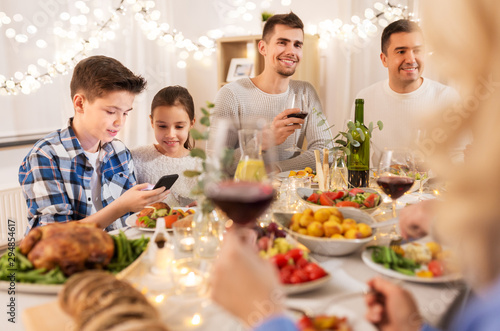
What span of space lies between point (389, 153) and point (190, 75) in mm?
3689

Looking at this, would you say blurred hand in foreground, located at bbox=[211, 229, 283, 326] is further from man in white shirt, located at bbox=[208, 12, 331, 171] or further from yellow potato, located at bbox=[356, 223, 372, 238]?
man in white shirt, located at bbox=[208, 12, 331, 171]

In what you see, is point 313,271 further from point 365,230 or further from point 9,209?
point 9,209

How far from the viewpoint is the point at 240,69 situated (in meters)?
3.98

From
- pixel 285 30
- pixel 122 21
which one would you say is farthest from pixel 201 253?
pixel 122 21

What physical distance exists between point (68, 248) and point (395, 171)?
0.89 m

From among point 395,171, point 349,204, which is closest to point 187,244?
point 349,204

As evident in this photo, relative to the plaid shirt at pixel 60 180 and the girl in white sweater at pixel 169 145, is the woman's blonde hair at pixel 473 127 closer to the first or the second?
the plaid shirt at pixel 60 180

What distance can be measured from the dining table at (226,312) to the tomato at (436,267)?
0.08ft

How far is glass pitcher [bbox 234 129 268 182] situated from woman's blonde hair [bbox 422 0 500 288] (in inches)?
13.0

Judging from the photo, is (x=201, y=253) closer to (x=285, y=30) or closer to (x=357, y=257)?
(x=357, y=257)

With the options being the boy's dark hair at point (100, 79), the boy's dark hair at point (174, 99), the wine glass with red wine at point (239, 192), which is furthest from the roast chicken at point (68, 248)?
the boy's dark hair at point (174, 99)

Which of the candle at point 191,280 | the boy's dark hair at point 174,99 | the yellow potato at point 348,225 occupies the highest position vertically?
the boy's dark hair at point 174,99

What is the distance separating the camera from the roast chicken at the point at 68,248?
841mm

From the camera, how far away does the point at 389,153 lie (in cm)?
123
